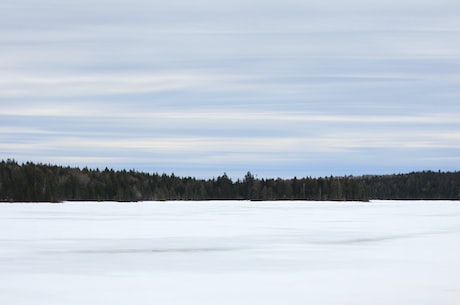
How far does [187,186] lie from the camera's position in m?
136

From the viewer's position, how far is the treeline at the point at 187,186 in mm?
106250

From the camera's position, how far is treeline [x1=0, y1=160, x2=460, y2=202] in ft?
349
